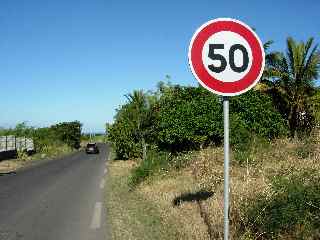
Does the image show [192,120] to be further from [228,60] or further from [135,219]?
[228,60]

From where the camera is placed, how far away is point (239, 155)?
504 inches

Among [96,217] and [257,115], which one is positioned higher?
[257,115]

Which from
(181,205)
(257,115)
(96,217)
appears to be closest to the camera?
(181,205)

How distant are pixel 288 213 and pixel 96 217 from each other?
18.7ft

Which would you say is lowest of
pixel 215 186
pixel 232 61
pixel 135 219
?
pixel 135 219

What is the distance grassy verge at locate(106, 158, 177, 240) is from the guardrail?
29.1m

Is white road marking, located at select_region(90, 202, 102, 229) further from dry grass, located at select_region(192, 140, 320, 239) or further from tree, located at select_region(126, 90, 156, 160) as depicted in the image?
tree, located at select_region(126, 90, 156, 160)

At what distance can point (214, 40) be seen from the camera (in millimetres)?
4656

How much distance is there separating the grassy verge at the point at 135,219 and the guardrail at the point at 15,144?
95.3 feet

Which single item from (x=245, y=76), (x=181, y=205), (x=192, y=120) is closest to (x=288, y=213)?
(x=245, y=76)

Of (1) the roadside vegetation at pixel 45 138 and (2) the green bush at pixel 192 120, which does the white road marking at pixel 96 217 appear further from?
(1) the roadside vegetation at pixel 45 138

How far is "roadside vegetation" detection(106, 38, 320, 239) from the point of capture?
248 inches

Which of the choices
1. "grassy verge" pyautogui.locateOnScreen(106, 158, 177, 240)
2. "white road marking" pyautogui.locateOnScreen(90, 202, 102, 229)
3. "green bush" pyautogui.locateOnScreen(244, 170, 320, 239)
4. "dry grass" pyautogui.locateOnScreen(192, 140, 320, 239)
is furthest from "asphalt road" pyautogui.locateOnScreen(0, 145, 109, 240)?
"green bush" pyautogui.locateOnScreen(244, 170, 320, 239)

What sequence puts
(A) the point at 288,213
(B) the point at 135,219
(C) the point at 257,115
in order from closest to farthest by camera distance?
(A) the point at 288,213
(B) the point at 135,219
(C) the point at 257,115
